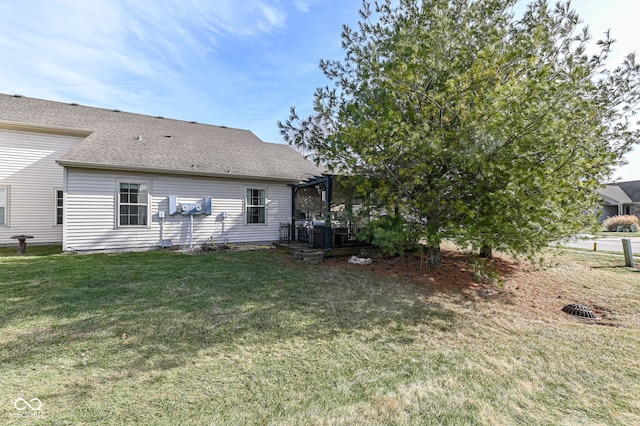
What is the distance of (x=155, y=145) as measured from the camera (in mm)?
11234

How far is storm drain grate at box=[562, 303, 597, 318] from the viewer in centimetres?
479

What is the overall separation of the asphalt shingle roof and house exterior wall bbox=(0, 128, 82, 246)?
735 mm

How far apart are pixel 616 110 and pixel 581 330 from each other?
4.48 metres

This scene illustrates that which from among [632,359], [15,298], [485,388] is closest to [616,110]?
[632,359]

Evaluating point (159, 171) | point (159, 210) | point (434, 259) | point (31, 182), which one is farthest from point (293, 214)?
point (31, 182)

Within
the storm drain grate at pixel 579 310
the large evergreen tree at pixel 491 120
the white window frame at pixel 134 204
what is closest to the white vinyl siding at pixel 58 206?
the white window frame at pixel 134 204

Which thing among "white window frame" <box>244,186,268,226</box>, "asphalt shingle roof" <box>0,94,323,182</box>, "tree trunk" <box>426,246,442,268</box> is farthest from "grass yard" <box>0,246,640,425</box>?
"white window frame" <box>244,186,268,226</box>

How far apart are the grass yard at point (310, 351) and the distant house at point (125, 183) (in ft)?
11.7

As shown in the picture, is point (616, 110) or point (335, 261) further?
point (335, 261)

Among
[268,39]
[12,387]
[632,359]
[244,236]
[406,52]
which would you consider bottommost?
[632,359]

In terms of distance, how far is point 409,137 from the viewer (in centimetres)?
468

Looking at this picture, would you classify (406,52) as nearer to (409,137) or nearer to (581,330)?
(409,137)

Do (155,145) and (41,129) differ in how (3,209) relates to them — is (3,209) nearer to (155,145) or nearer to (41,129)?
(41,129)

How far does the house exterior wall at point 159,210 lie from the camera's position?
9.16 metres
